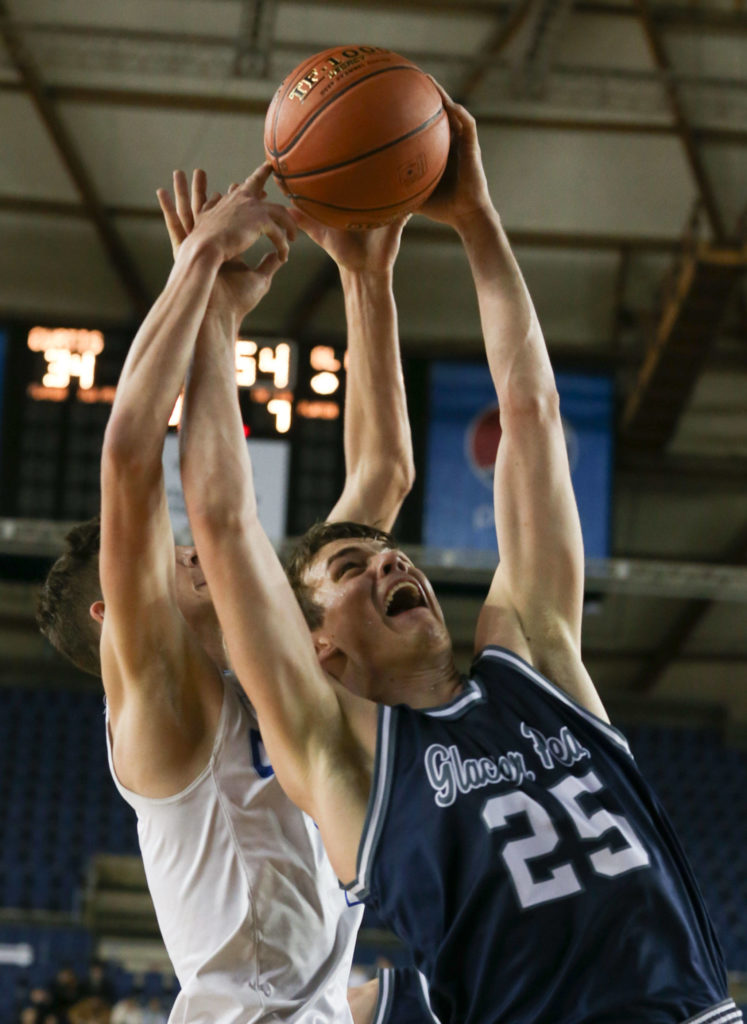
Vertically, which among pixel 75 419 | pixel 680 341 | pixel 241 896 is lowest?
pixel 241 896

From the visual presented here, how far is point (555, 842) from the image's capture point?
2.06 meters

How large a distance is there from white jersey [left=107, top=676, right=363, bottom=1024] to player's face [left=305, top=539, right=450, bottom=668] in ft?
1.00

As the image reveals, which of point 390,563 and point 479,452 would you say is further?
point 479,452

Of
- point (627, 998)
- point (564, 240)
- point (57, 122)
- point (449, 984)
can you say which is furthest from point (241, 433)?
point (564, 240)

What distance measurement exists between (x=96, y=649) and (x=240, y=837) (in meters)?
0.61

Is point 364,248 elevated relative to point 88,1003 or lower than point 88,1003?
elevated

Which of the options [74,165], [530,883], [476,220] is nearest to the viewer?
[530,883]

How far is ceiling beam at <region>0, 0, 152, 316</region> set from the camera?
962cm

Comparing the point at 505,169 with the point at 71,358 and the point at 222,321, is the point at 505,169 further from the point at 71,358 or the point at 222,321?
the point at 222,321

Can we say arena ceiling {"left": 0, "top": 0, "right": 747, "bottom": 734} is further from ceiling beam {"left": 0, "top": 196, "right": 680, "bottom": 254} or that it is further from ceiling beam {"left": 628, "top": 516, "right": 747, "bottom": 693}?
ceiling beam {"left": 628, "top": 516, "right": 747, "bottom": 693}

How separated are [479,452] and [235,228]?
26.0ft

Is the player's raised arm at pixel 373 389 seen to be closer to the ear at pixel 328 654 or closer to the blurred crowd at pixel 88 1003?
the ear at pixel 328 654

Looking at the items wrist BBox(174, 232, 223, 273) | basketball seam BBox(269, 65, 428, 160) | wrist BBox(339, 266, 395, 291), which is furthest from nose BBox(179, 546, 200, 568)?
basketball seam BBox(269, 65, 428, 160)

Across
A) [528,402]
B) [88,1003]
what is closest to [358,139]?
[528,402]
